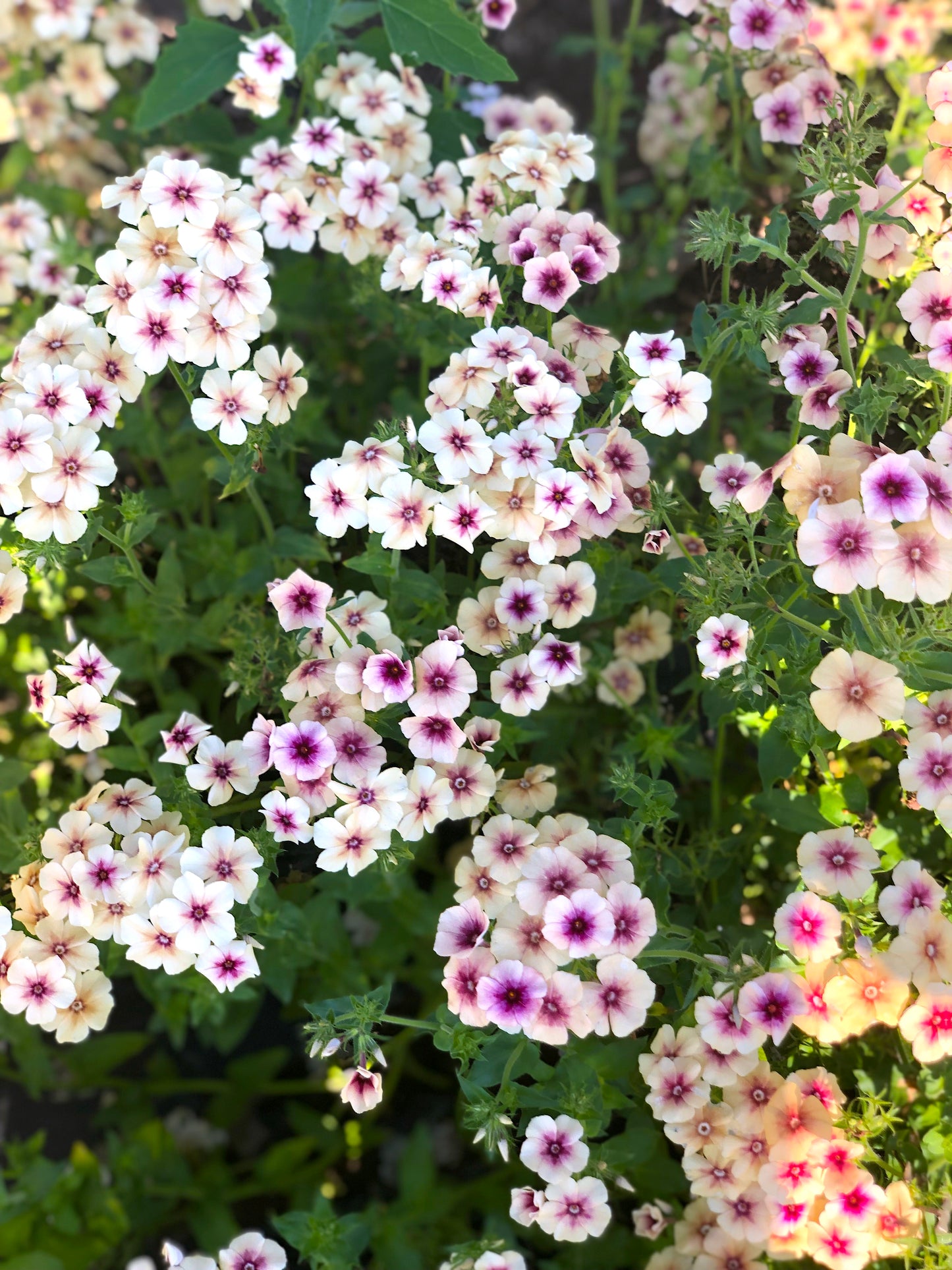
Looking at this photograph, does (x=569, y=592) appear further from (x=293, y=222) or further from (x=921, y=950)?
(x=293, y=222)

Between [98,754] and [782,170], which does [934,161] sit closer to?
[782,170]

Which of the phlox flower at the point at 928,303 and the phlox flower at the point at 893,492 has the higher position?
the phlox flower at the point at 928,303

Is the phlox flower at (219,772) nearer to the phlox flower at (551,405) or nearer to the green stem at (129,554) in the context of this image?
the green stem at (129,554)

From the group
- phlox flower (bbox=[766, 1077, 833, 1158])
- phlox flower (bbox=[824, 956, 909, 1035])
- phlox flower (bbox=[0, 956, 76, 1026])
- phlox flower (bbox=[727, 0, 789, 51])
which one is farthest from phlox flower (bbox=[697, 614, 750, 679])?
phlox flower (bbox=[727, 0, 789, 51])

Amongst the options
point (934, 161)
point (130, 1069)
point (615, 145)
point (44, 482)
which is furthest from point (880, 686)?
point (130, 1069)

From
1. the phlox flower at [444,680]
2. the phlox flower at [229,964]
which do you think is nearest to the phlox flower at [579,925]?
the phlox flower at [444,680]

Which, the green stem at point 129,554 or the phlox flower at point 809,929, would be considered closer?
the phlox flower at point 809,929

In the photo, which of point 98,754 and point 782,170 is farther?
point 782,170
